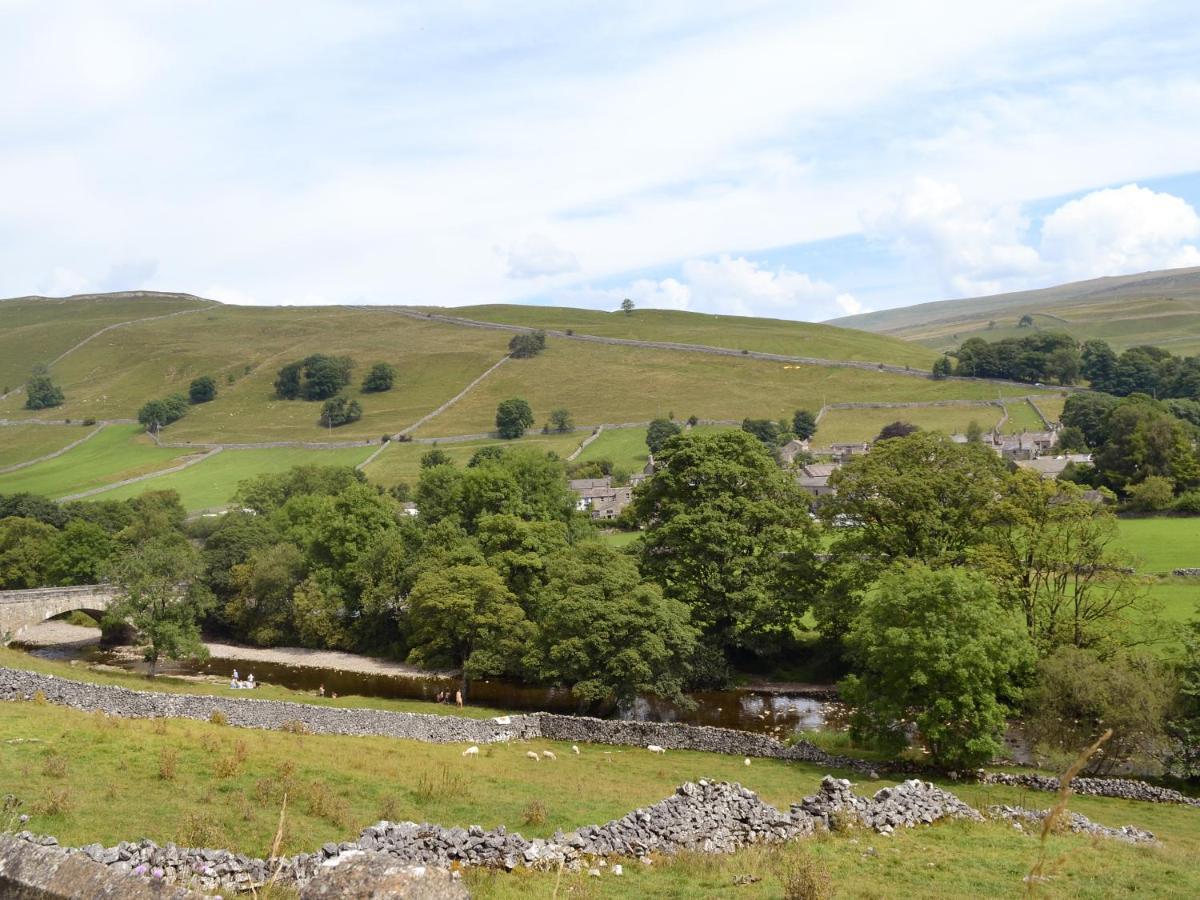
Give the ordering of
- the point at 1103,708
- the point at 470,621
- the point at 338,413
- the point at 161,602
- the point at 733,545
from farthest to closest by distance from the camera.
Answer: the point at 338,413 → the point at 470,621 → the point at 161,602 → the point at 733,545 → the point at 1103,708

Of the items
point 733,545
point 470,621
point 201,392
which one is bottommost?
point 470,621

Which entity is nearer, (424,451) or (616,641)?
(616,641)

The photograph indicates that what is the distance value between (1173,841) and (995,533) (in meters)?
21.4

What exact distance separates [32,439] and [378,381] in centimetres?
6099

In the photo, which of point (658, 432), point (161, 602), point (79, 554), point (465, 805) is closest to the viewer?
point (465, 805)

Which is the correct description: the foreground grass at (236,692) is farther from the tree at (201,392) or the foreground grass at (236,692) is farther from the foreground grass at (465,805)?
the tree at (201,392)

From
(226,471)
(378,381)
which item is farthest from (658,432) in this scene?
(378,381)

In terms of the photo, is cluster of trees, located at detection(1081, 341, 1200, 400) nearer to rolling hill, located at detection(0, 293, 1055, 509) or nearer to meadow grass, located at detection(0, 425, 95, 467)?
rolling hill, located at detection(0, 293, 1055, 509)

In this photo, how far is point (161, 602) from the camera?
49.6 m

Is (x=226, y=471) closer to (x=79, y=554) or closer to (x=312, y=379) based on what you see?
(x=312, y=379)

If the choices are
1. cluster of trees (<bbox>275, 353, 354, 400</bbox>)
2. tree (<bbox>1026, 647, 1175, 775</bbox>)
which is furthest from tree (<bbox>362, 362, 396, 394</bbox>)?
tree (<bbox>1026, 647, 1175, 775</bbox>)

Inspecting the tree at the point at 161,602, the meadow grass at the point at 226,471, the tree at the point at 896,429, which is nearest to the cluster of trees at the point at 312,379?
the meadow grass at the point at 226,471

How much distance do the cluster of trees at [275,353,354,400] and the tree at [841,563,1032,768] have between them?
158238mm

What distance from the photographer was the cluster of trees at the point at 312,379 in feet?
585
